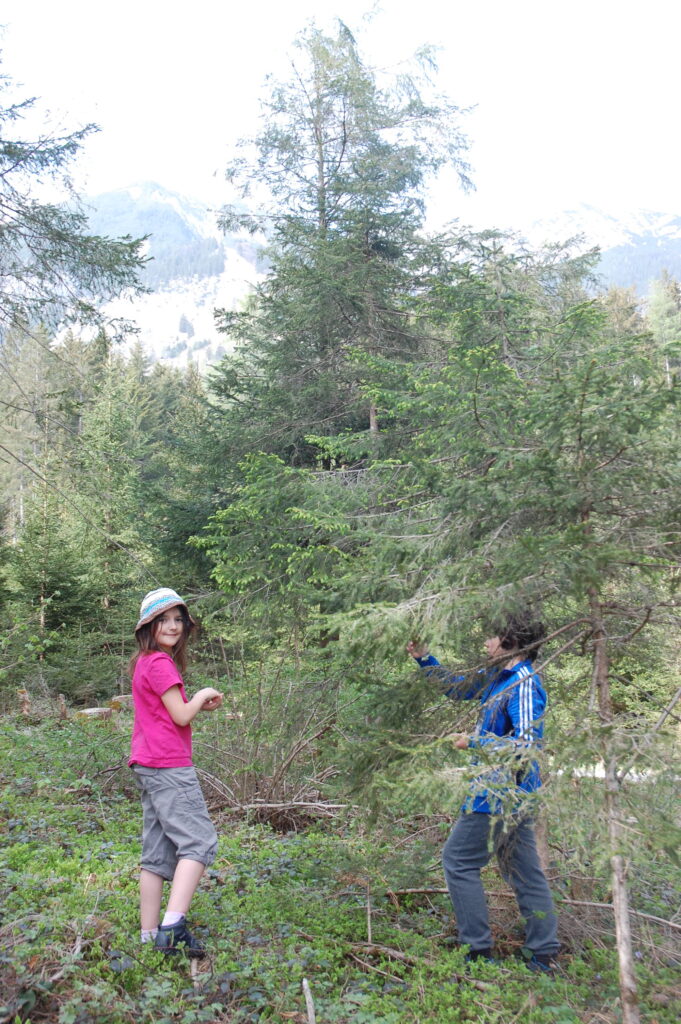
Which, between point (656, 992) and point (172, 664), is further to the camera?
point (172, 664)

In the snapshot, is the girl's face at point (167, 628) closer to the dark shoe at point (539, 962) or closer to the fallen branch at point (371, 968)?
the fallen branch at point (371, 968)

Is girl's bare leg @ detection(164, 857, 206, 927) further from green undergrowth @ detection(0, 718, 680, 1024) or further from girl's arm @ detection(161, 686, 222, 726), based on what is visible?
girl's arm @ detection(161, 686, 222, 726)

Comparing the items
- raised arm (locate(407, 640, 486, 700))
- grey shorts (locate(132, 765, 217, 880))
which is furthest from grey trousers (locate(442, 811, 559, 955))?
grey shorts (locate(132, 765, 217, 880))

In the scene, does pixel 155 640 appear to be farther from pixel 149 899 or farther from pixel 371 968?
pixel 371 968

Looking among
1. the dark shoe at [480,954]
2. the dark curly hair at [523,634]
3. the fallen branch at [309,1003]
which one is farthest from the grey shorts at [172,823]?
the dark curly hair at [523,634]

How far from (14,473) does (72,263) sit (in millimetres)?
21524

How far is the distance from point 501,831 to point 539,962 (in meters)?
0.73

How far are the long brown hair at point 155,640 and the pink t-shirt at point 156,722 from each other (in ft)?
0.36

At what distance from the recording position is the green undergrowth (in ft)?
9.41

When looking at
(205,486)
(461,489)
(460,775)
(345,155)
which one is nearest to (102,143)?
(205,486)

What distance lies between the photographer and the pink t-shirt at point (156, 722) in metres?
3.38

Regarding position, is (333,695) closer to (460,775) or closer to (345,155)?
(460,775)

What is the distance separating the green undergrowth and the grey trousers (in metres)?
0.15

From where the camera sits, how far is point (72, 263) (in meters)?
7.92
